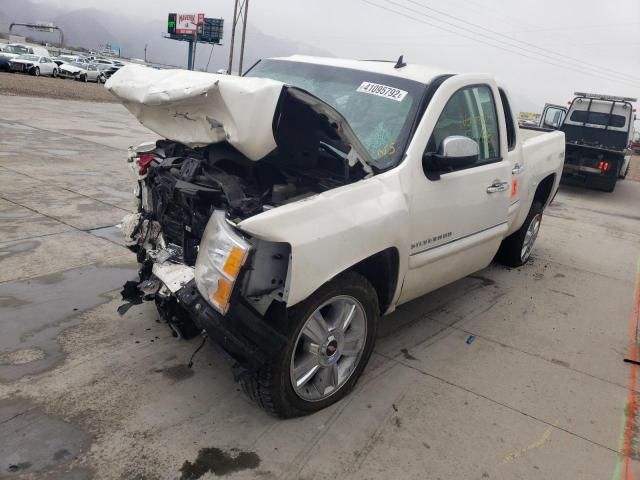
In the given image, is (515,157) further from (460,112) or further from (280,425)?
(280,425)

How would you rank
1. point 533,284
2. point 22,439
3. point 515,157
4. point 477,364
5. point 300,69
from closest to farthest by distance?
point 22,439, point 477,364, point 300,69, point 515,157, point 533,284

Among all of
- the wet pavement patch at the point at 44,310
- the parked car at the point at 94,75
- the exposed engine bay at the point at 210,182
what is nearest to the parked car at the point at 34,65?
the parked car at the point at 94,75

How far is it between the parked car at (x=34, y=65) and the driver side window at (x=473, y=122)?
115 ft

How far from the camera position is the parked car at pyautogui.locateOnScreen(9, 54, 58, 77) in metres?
32.1

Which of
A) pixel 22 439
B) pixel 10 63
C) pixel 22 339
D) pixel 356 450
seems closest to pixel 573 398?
pixel 356 450

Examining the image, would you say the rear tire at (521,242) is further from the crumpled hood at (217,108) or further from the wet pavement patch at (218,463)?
the wet pavement patch at (218,463)

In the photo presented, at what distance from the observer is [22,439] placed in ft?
8.25

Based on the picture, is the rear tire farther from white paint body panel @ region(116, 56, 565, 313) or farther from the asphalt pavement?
white paint body panel @ region(116, 56, 565, 313)

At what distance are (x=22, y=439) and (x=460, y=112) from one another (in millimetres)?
3273

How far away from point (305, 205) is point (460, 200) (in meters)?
1.46

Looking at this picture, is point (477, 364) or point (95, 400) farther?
point (477, 364)

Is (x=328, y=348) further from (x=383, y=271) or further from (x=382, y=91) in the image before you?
(x=382, y=91)

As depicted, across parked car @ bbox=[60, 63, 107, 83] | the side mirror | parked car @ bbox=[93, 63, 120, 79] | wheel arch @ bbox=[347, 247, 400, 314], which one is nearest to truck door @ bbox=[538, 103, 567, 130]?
the side mirror

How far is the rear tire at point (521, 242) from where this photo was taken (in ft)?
18.7
